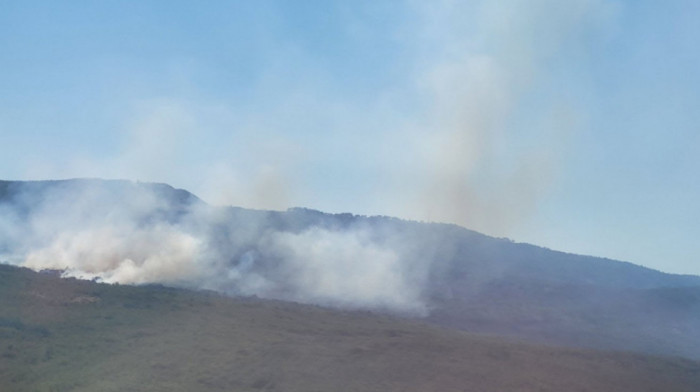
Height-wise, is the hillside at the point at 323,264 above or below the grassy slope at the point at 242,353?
above

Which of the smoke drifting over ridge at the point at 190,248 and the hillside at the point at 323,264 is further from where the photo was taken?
the smoke drifting over ridge at the point at 190,248

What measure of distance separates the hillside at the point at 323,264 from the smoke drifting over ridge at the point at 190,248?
0.20 meters

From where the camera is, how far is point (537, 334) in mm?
53000

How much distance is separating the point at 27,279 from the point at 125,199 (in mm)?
44351

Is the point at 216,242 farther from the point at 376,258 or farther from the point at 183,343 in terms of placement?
the point at 183,343

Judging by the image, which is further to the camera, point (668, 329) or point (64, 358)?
point (668, 329)

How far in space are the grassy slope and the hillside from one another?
1415cm

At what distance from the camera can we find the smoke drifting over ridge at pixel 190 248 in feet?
200

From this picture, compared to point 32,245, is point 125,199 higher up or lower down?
higher up

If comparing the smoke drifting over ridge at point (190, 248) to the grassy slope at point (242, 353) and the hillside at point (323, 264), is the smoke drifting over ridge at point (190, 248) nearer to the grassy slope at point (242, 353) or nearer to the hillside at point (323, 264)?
the hillside at point (323, 264)

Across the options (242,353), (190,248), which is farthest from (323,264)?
(242,353)

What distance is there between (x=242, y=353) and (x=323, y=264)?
137 feet

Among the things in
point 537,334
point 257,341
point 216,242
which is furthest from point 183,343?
point 216,242

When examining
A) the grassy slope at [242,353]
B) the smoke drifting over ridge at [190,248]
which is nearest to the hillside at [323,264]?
the smoke drifting over ridge at [190,248]
